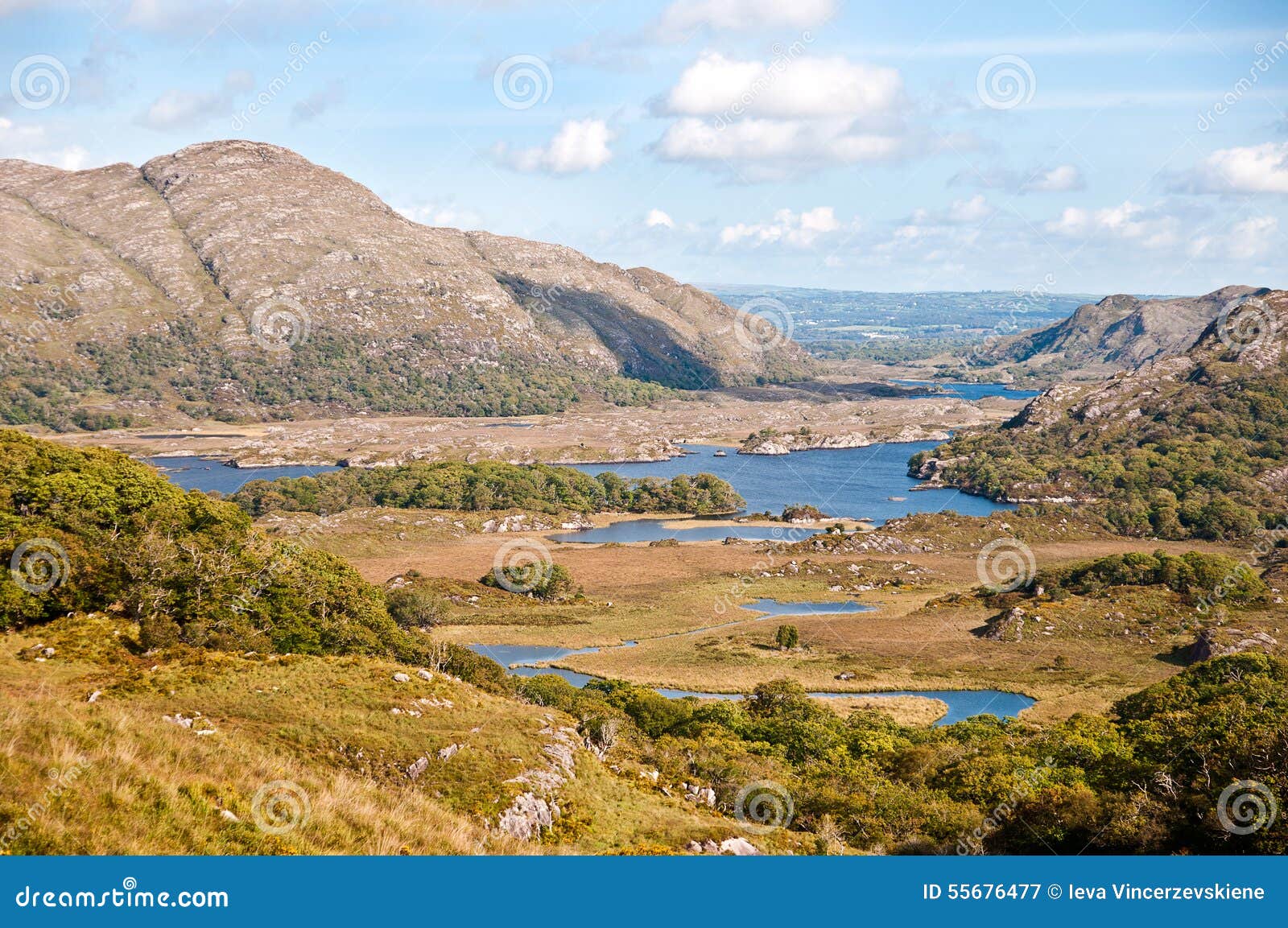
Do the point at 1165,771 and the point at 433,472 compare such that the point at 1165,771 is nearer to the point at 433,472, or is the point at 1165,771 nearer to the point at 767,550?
the point at 767,550

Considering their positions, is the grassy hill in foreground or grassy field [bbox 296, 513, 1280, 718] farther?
grassy field [bbox 296, 513, 1280, 718]

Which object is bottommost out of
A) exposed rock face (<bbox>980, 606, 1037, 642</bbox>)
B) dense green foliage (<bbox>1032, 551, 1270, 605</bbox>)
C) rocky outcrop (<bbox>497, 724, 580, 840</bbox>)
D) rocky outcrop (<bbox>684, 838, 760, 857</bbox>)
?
exposed rock face (<bbox>980, 606, 1037, 642</bbox>)

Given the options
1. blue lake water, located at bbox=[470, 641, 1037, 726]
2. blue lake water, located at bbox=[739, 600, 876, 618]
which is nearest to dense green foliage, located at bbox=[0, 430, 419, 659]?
blue lake water, located at bbox=[470, 641, 1037, 726]

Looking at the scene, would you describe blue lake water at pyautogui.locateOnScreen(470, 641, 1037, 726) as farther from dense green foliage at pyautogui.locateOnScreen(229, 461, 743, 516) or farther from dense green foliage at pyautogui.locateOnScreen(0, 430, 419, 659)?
dense green foliage at pyautogui.locateOnScreen(229, 461, 743, 516)

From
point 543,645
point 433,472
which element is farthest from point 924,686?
point 433,472

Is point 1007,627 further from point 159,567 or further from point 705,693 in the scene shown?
point 159,567

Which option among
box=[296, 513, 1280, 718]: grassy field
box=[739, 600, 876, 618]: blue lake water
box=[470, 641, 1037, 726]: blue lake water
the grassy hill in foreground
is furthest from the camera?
box=[739, 600, 876, 618]: blue lake water

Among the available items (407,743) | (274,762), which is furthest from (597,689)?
(274,762)

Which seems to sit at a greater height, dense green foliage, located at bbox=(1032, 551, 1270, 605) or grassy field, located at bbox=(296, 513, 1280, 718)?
dense green foliage, located at bbox=(1032, 551, 1270, 605)
